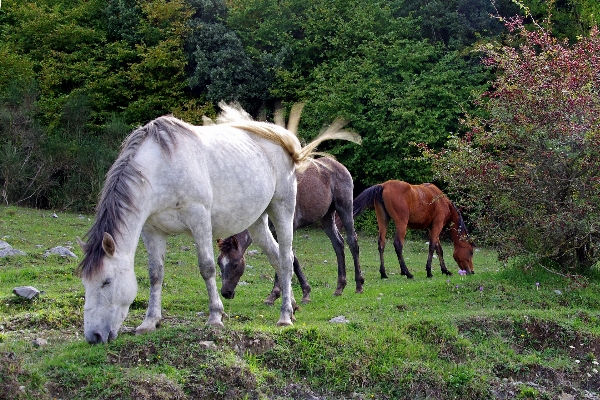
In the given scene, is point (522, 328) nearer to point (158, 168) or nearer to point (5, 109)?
point (158, 168)

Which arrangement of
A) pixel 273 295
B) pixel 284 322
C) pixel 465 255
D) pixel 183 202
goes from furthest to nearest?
pixel 465 255 → pixel 273 295 → pixel 284 322 → pixel 183 202

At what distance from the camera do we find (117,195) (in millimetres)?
5715

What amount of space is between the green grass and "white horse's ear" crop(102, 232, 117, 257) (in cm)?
82

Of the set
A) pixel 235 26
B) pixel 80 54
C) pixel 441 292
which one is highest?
pixel 235 26

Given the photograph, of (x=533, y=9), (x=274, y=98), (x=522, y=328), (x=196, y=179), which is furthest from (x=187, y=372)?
(x=533, y=9)

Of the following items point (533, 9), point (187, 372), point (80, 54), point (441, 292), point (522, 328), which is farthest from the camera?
point (80, 54)

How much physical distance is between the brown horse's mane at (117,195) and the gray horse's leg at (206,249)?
608 mm

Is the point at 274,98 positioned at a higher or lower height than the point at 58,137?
higher

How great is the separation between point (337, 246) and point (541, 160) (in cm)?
329

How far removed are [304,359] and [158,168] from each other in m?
2.26

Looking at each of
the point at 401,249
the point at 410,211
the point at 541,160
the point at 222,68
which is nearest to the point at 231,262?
the point at 541,160

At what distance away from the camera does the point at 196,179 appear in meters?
6.11

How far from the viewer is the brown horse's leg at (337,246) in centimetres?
987

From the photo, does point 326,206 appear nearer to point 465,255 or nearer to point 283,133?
point 283,133
